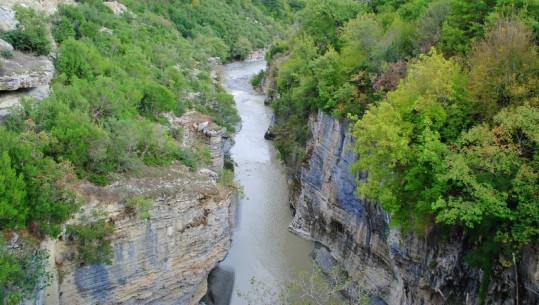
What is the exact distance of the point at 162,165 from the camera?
60.8ft

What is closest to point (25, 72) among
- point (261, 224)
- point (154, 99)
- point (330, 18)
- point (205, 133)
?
point (154, 99)

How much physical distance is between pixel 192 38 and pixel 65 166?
160 feet

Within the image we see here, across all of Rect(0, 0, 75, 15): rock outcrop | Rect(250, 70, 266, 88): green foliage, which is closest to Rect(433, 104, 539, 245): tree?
Rect(0, 0, 75, 15): rock outcrop

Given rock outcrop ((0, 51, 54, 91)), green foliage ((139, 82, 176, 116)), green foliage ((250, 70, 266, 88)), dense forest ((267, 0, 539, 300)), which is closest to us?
dense forest ((267, 0, 539, 300))

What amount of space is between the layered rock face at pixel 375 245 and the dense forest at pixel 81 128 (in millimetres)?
5548

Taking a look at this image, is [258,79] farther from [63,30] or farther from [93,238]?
[93,238]

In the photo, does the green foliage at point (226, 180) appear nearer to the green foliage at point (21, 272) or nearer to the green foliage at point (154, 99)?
the green foliage at point (154, 99)

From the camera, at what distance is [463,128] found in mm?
15648

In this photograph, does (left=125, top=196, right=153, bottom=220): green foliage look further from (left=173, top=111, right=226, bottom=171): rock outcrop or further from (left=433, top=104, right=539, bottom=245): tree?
(left=433, top=104, right=539, bottom=245): tree

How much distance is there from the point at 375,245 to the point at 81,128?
12.6 metres

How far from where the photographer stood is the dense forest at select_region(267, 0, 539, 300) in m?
12.9

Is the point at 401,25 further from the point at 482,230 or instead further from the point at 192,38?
the point at 192,38

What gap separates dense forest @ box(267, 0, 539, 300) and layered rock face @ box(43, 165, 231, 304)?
19.8 feet

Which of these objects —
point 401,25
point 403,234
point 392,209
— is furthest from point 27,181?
point 401,25
